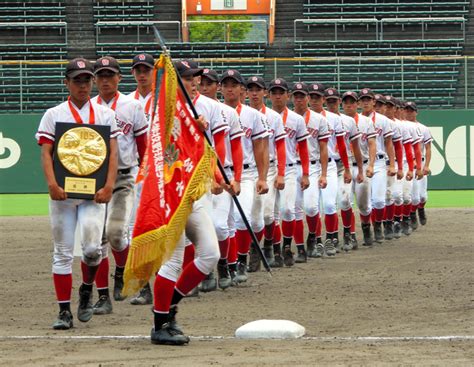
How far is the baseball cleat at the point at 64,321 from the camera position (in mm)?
8430

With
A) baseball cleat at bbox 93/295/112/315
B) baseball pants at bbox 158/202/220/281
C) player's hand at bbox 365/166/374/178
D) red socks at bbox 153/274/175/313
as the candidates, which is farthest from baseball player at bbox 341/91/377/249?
red socks at bbox 153/274/175/313

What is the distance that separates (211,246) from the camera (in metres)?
A: 7.75

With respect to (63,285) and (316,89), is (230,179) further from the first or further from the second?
(316,89)

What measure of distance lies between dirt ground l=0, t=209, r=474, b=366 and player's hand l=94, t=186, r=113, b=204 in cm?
96

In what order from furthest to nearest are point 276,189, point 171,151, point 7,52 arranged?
point 7,52
point 276,189
point 171,151

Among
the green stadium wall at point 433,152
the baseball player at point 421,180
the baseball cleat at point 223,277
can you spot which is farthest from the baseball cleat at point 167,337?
the green stadium wall at point 433,152

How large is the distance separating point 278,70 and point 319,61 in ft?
3.55

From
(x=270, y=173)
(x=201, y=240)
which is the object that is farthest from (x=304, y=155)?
(x=201, y=240)

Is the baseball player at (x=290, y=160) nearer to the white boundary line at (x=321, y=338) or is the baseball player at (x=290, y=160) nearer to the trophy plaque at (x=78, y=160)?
the trophy plaque at (x=78, y=160)

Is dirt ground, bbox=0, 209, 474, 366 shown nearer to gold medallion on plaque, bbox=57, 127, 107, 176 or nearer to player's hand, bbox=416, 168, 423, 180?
gold medallion on plaque, bbox=57, 127, 107, 176

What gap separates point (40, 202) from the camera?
2512 cm

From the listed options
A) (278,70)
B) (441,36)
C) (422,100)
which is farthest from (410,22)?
(278,70)

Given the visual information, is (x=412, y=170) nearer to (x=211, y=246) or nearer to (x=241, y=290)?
(x=241, y=290)

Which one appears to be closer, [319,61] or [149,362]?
[149,362]
